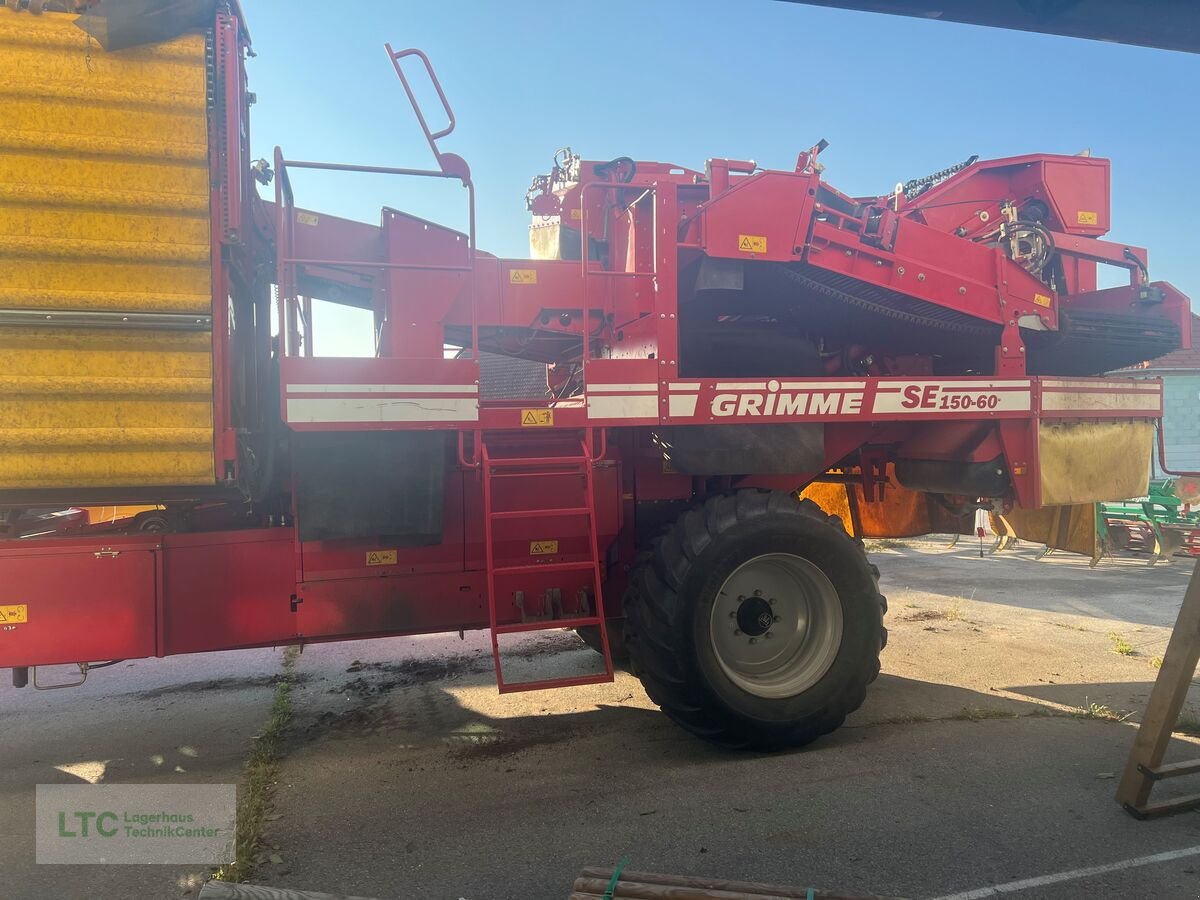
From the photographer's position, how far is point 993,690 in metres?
4.92

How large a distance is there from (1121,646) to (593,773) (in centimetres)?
479

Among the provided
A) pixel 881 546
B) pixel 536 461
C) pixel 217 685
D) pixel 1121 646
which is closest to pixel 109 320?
pixel 536 461

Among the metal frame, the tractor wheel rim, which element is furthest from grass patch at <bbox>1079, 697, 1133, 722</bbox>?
the tractor wheel rim

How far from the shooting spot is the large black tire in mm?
3775

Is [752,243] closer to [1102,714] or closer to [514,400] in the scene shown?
[514,400]

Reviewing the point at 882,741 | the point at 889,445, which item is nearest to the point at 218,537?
the point at 882,741

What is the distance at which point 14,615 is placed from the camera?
336 centimetres

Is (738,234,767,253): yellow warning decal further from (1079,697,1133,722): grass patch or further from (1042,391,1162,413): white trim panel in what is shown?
(1079,697,1133,722): grass patch

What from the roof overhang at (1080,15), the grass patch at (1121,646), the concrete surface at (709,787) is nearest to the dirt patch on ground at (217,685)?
the concrete surface at (709,787)

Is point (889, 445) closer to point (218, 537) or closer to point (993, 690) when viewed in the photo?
point (993, 690)

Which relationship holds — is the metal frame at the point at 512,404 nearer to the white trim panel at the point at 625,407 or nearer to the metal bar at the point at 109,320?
the white trim panel at the point at 625,407

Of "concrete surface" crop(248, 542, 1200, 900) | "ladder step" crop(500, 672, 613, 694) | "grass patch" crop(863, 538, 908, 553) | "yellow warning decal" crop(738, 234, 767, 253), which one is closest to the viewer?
"concrete surface" crop(248, 542, 1200, 900)

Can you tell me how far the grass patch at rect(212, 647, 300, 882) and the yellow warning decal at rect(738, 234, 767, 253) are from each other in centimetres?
369

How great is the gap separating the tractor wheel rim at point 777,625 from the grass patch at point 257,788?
238 centimetres
